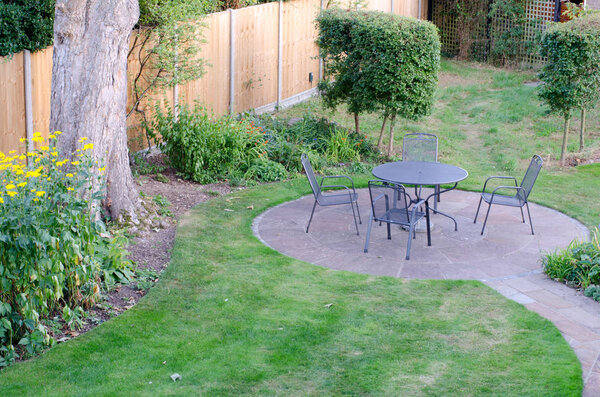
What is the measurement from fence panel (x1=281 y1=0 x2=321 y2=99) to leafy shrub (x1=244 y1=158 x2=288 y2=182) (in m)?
4.48

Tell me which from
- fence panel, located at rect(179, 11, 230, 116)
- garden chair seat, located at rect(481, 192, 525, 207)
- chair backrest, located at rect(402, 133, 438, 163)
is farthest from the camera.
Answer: fence panel, located at rect(179, 11, 230, 116)

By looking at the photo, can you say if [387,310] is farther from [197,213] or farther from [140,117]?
[140,117]

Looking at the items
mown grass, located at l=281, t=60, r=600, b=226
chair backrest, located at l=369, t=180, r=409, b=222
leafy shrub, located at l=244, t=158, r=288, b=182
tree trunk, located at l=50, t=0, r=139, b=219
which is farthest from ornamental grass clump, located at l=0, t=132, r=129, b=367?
mown grass, located at l=281, t=60, r=600, b=226

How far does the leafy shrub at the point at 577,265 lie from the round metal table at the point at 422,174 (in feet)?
4.74

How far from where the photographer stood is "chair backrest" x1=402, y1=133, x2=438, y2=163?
393 inches

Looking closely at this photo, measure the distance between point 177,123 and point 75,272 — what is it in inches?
188

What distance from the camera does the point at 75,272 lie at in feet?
20.1

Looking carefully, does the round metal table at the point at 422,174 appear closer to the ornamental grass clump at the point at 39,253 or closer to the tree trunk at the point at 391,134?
the tree trunk at the point at 391,134

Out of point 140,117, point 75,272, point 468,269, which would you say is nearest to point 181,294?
point 75,272

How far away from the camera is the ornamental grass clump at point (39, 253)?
5512 millimetres

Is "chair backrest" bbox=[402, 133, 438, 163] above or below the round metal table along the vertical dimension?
above

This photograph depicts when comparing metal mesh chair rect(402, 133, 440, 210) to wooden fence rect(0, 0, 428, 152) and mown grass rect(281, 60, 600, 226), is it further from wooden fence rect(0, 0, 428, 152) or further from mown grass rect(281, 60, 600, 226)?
wooden fence rect(0, 0, 428, 152)

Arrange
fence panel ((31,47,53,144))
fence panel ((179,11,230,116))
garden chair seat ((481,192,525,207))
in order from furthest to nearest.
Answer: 1. fence panel ((179,11,230,116))
2. fence panel ((31,47,53,144))
3. garden chair seat ((481,192,525,207))

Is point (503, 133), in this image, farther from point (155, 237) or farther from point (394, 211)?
point (155, 237)
